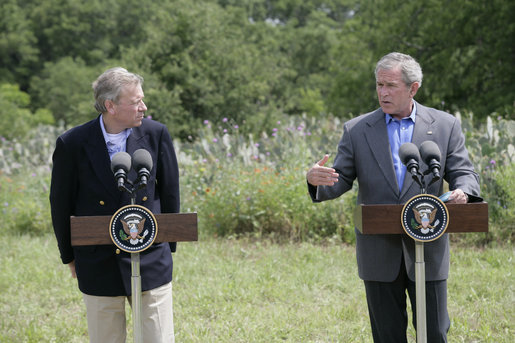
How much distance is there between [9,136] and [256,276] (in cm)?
1595

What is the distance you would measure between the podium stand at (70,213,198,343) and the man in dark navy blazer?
371 mm

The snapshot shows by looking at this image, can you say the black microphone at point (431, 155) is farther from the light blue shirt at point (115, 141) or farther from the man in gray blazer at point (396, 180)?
the light blue shirt at point (115, 141)

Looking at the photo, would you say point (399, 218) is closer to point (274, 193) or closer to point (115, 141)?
point (115, 141)

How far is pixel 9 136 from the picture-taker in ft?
64.5

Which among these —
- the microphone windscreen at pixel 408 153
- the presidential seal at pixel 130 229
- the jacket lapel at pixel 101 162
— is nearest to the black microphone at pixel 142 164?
the presidential seal at pixel 130 229

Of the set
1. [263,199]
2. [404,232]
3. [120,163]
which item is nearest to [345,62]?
[263,199]

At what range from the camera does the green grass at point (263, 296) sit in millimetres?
4668

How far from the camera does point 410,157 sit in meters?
2.65

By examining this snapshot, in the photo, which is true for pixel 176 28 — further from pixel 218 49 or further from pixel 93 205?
pixel 93 205

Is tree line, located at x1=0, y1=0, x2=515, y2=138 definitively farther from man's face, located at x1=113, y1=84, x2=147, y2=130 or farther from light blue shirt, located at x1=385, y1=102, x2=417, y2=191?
man's face, located at x1=113, y1=84, x2=147, y2=130

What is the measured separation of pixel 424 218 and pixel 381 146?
576 millimetres

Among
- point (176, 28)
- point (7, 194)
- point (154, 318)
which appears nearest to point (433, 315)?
point (154, 318)

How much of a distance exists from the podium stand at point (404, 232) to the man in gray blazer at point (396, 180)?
314 mm

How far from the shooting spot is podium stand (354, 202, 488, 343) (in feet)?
8.63
